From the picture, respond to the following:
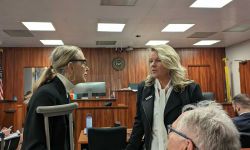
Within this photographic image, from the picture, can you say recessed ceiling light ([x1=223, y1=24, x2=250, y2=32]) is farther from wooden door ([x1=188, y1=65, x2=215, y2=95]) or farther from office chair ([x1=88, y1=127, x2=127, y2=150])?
office chair ([x1=88, y1=127, x2=127, y2=150])

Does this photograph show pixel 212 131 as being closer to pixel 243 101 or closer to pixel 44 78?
pixel 44 78

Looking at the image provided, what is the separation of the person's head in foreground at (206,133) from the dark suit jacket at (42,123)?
679 mm

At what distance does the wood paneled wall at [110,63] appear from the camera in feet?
30.3

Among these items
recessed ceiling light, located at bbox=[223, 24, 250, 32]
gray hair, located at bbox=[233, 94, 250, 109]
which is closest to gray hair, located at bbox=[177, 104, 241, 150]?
gray hair, located at bbox=[233, 94, 250, 109]

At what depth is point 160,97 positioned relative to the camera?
6.83 ft

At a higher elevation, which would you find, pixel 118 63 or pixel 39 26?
pixel 39 26

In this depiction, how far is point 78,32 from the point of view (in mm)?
7332

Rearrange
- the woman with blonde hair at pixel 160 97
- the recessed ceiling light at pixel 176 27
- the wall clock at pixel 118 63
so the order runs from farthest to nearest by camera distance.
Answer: the wall clock at pixel 118 63 < the recessed ceiling light at pixel 176 27 < the woman with blonde hair at pixel 160 97

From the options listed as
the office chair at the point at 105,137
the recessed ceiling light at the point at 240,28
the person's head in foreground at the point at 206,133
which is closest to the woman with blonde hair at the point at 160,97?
the person's head in foreground at the point at 206,133

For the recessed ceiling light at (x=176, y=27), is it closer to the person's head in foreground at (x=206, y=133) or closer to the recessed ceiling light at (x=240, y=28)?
the recessed ceiling light at (x=240, y=28)

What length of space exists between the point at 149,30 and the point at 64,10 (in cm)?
261

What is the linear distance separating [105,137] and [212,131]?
267 cm

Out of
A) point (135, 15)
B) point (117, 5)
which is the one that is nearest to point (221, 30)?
point (135, 15)

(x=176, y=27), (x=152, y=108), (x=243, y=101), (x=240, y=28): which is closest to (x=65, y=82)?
(x=152, y=108)
